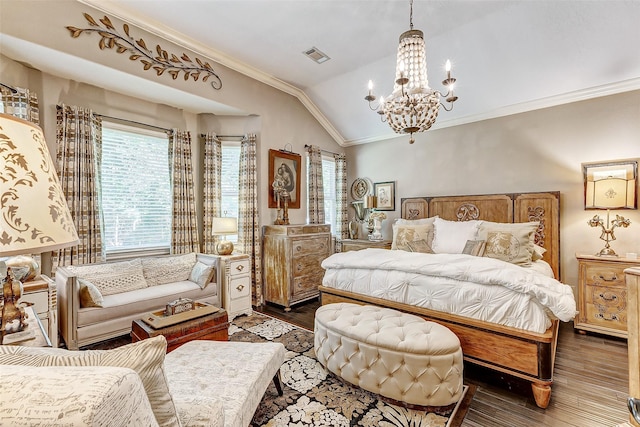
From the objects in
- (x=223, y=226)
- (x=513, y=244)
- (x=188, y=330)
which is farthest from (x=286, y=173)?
(x=513, y=244)

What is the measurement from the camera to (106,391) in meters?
0.51

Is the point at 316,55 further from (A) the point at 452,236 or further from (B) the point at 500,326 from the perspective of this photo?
(B) the point at 500,326

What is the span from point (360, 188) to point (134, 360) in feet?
17.1

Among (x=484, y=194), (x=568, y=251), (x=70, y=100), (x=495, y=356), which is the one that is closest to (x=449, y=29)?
(x=484, y=194)

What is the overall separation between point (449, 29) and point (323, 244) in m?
3.31

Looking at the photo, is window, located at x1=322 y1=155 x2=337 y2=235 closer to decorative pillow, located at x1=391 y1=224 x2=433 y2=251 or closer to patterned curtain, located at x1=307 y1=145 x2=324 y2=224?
patterned curtain, located at x1=307 y1=145 x2=324 y2=224

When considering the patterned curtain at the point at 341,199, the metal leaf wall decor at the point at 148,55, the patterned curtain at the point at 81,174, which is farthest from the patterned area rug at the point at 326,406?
the metal leaf wall decor at the point at 148,55

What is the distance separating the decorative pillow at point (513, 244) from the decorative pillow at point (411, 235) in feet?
2.49

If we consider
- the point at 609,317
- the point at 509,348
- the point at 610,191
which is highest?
the point at 610,191

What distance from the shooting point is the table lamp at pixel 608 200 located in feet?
10.3

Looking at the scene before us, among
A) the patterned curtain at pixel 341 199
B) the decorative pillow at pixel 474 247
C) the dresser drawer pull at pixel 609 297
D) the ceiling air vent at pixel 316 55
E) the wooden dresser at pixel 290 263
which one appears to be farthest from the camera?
the patterned curtain at pixel 341 199

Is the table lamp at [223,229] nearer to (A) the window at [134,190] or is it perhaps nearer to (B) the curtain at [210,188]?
(B) the curtain at [210,188]

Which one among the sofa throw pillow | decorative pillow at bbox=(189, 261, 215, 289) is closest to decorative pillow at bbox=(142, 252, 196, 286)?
decorative pillow at bbox=(189, 261, 215, 289)

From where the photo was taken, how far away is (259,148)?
4.29 m
